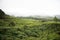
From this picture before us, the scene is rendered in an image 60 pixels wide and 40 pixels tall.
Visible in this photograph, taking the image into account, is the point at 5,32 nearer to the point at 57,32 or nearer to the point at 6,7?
the point at 57,32

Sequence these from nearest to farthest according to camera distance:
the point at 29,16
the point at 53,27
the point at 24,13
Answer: the point at 53,27 → the point at 24,13 → the point at 29,16

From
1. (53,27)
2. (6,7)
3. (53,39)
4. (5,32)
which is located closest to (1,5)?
(6,7)

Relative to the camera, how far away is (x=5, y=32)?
13852 mm

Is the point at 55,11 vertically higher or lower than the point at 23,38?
higher

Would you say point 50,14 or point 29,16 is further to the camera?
point 29,16

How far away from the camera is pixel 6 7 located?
23.8 meters

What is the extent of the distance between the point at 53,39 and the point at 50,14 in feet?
50.6

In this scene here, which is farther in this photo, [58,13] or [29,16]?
[29,16]

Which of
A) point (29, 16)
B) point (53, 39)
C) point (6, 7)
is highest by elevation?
→ point (6, 7)

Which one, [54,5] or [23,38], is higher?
[54,5]

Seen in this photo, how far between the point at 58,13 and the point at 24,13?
8.07 meters

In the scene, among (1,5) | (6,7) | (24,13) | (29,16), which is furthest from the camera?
(29,16)

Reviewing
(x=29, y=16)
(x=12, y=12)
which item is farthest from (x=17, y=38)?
(x=29, y=16)

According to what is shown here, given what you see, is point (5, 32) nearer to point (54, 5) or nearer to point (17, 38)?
point (17, 38)
